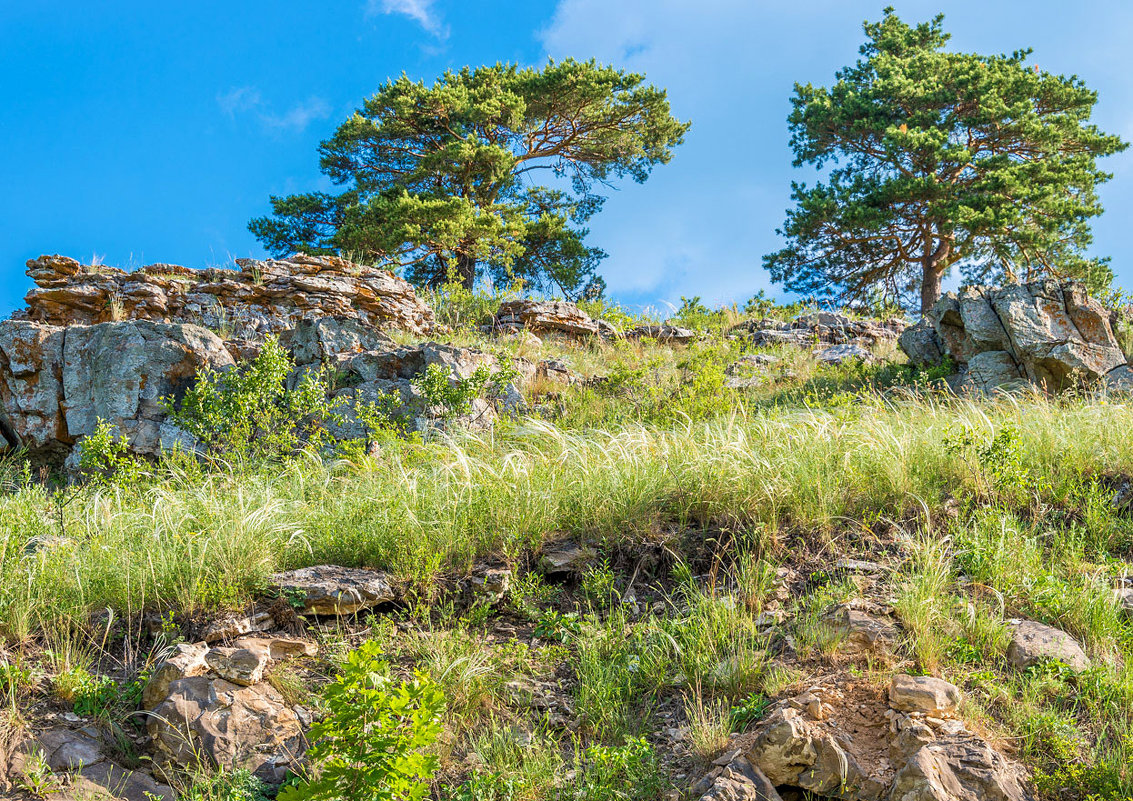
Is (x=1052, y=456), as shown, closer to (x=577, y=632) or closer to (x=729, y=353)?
(x=577, y=632)

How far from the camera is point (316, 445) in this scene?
26.5 ft

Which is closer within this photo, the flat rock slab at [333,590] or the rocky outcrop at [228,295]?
the flat rock slab at [333,590]

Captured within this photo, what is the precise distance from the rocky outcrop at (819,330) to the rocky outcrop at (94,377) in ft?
35.4

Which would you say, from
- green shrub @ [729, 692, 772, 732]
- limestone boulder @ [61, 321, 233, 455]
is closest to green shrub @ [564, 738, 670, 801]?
green shrub @ [729, 692, 772, 732]

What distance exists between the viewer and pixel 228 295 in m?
12.8

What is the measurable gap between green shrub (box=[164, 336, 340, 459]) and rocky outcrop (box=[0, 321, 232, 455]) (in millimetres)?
1228

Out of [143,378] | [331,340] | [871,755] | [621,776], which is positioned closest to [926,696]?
[871,755]

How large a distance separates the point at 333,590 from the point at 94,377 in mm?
7960

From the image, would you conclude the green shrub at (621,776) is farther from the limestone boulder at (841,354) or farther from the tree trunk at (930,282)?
the tree trunk at (930,282)

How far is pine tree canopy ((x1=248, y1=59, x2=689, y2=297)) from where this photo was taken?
681 inches

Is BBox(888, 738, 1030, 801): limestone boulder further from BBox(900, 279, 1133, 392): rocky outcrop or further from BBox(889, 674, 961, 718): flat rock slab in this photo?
BBox(900, 279, 1133, 392): rocky outcrop

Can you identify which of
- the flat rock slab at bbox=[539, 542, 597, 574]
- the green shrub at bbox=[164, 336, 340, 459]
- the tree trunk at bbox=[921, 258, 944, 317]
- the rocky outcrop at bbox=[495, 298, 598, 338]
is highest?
the tree trunk at bbox=[921, 258, 944, 317]

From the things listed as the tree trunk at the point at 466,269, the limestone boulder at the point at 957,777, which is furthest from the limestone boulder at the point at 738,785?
the tree trunk at the point at 466,269

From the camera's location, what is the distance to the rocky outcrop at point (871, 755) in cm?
272
